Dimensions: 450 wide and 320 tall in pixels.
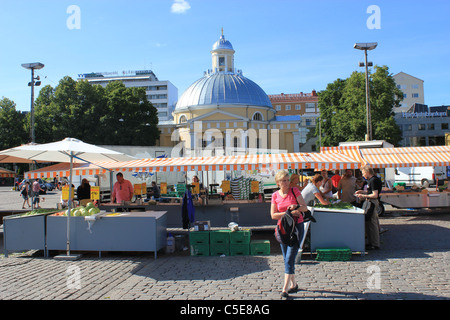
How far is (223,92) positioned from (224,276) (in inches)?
1944

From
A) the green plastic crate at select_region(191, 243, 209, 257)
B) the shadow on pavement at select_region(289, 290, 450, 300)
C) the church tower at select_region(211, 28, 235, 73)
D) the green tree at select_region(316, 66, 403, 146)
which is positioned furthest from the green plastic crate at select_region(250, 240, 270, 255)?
the church tower at select_region(211, 28, 235, 73)

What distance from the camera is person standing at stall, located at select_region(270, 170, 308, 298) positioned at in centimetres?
547

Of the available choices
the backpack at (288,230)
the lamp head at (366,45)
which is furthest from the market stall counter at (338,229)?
the lamp head at (366,45)

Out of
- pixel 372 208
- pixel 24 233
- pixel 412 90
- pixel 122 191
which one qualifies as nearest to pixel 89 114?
pixel 122 191

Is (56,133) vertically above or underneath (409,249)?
above

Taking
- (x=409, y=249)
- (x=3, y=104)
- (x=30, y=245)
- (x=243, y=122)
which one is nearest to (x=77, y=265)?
(x=30, y=245)

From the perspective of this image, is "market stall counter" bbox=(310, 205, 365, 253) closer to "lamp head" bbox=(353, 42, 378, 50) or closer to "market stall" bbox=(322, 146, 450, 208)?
"market stall" bbox=(322, 146, 450, 208)

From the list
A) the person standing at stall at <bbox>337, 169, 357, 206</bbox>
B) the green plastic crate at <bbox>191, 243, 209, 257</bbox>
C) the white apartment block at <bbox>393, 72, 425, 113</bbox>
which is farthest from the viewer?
the white apartment block at <bbox>393, 72, 425, 113</bbox>

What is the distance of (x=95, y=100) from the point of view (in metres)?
47.2

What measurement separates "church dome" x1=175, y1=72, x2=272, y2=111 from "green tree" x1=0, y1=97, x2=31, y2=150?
21691mm

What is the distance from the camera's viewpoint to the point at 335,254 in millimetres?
7750
